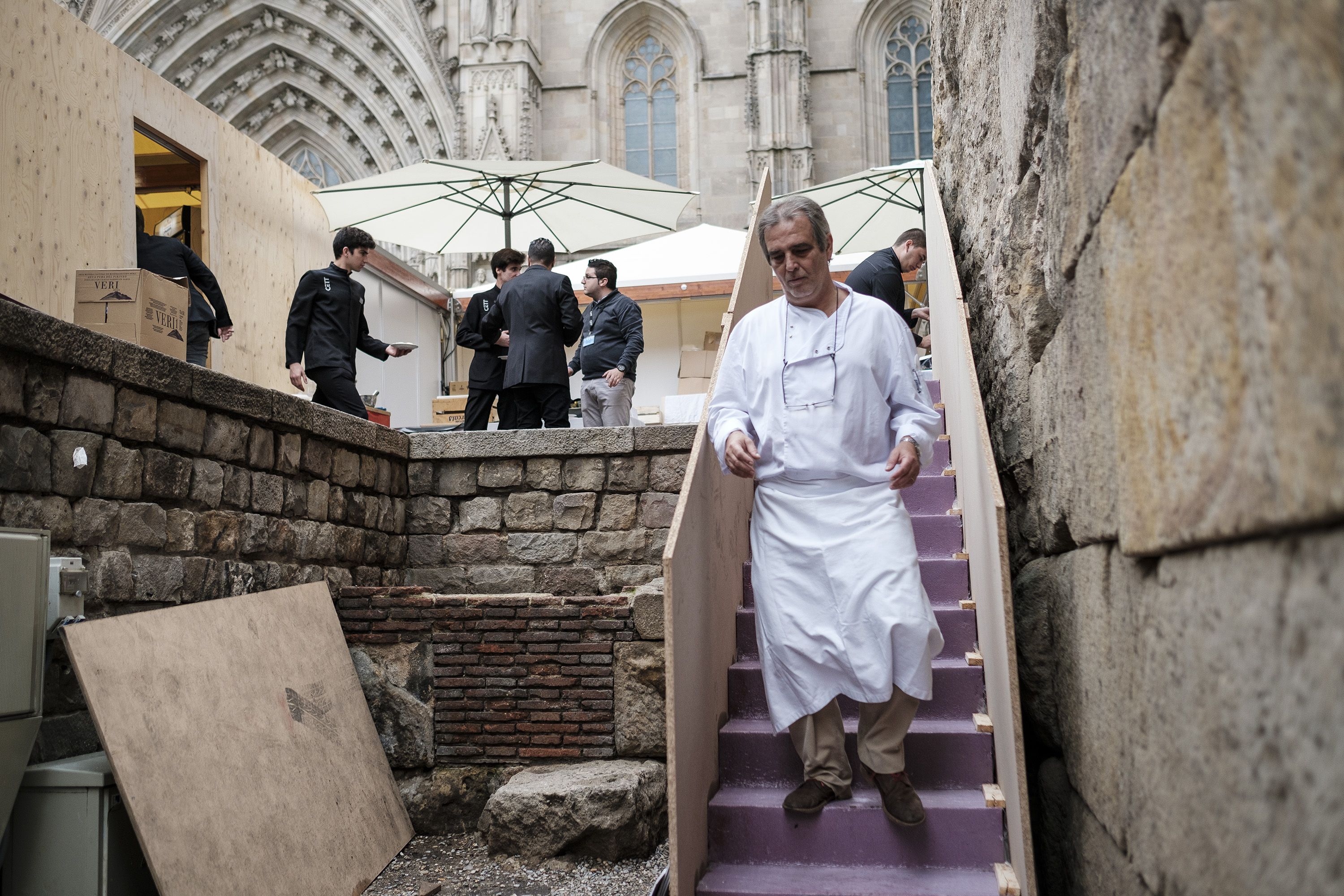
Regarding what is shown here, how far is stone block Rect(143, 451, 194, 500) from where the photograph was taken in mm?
4242

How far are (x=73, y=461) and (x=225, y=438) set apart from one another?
95 centimetres

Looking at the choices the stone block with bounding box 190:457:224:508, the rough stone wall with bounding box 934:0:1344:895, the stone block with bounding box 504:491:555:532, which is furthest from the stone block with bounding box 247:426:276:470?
the rough stone wall with bounding box 934:0:1344:895

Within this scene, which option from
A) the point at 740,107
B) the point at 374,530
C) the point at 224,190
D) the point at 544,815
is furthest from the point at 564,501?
the point at 740,107

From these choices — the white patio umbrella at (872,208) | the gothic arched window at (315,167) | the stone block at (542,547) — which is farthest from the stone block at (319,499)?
the gothic arched window at (315,167)

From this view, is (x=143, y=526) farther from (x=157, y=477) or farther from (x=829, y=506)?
(x=829, y=506)

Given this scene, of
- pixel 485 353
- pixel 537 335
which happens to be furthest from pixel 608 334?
pixel 485 353

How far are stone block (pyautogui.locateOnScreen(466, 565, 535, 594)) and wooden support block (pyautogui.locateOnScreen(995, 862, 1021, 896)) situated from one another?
12.4ft

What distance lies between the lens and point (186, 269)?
6.88 metres

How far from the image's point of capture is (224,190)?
831cm

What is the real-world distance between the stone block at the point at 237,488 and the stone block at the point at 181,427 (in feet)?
0.83

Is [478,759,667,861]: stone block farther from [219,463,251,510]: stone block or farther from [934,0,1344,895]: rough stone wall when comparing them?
[934,0,1344,895]: rough stone wall

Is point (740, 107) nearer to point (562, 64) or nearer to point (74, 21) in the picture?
point (562, 64)

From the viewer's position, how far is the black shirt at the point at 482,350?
728cm

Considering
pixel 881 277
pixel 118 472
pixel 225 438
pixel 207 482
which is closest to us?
pixel 118 472
